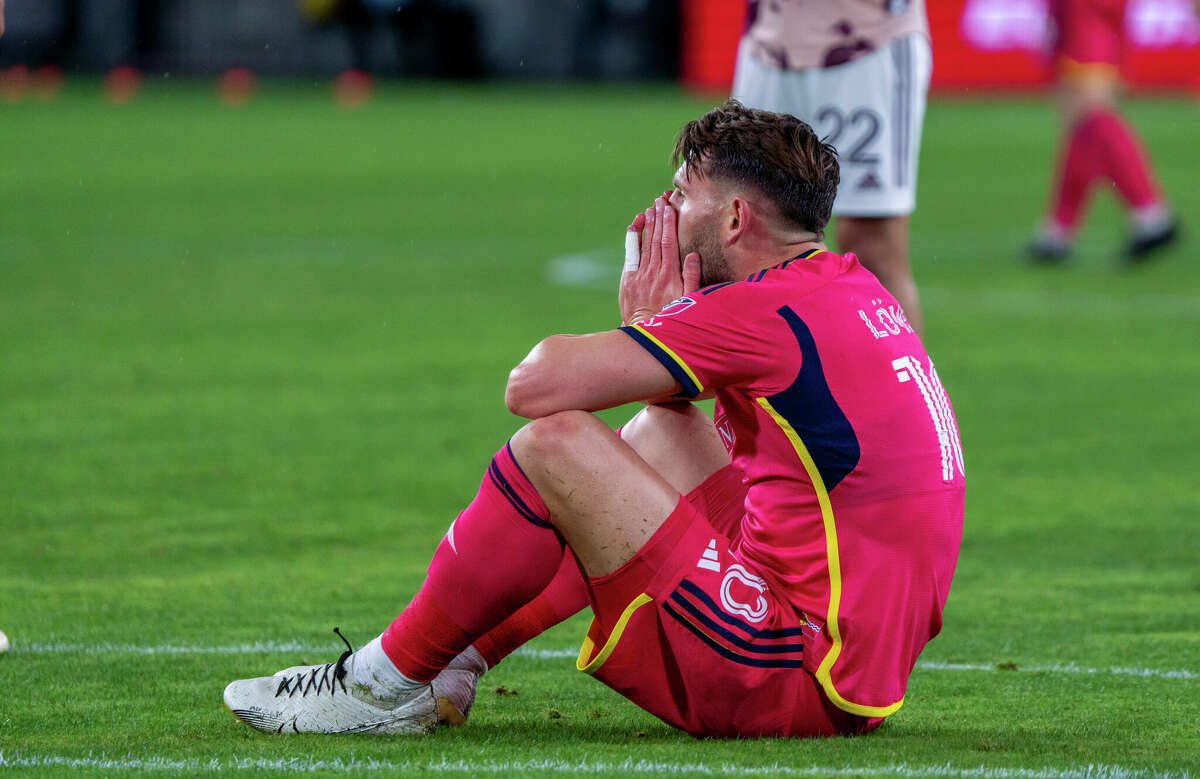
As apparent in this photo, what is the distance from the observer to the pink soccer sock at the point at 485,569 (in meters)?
3.47

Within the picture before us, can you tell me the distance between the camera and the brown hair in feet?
11.8

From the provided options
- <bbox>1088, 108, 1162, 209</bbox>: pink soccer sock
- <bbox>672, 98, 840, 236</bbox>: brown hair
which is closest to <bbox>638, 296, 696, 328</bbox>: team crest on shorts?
<bbox>672, 98, 840, 236</bbox>: brown hair

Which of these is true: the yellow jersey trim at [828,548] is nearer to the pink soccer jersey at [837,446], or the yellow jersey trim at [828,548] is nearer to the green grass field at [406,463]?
the pink soccer jersey at [837,446]

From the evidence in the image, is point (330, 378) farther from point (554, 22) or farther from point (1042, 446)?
point (554, 22)

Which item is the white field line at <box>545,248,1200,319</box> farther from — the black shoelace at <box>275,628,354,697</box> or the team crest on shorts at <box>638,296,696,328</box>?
the black shoelace at <box>275,628,354,697</box>

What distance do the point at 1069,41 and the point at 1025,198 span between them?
3.79 meters

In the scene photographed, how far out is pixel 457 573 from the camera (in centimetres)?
352

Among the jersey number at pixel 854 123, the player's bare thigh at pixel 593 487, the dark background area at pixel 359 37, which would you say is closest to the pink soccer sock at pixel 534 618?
the player's bare thigh at pixel 593 487

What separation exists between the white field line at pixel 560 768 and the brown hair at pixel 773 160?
98 centimetres

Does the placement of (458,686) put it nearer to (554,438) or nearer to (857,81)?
(554,438)

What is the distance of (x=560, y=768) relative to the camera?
11.1 ft

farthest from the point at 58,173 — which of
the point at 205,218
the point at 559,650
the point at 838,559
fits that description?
the point at 838,559

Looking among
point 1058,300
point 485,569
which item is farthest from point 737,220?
point 1058,300

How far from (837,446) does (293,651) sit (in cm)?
153
